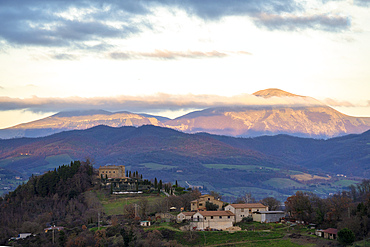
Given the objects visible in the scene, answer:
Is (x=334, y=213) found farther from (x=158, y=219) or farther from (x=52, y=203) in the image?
(x=52, y=203)

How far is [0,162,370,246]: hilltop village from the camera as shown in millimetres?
79625

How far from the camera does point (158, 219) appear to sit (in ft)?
305

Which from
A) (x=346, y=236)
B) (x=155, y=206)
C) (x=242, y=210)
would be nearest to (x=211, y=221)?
(x=242, y=210)

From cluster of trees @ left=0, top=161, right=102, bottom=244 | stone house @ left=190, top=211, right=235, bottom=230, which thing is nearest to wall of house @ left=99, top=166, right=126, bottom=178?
cluster of trees @ left=0, top=161, right=102, bottom=244

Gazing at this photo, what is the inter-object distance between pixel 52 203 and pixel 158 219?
1292 inches

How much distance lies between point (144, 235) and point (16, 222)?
3429cm

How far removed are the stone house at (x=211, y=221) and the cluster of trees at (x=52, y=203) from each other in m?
21.8

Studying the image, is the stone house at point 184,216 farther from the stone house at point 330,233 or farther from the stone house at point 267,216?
the stone house at point 330,233

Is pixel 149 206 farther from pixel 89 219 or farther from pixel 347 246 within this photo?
pixel 347 246

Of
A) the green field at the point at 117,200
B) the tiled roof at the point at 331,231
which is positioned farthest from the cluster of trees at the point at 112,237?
the tiled roof at the point at 331,231

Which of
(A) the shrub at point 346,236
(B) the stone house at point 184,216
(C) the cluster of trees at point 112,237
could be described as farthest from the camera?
(B) the stone house at point 184,216

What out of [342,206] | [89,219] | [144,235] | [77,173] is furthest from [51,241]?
[342,206]

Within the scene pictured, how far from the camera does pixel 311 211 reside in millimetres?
91250

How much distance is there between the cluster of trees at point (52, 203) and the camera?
99344 mm
